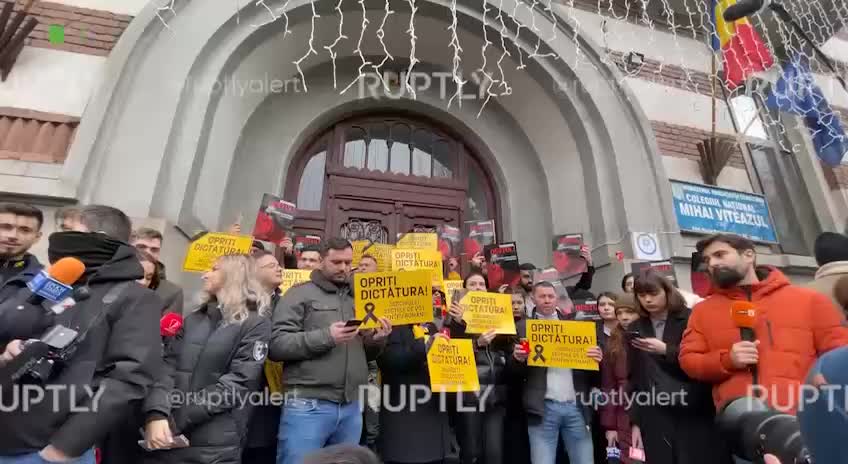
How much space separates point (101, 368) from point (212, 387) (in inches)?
26.0

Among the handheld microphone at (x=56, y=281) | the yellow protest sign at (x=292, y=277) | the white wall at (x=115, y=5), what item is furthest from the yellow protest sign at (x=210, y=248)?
the white wall at (x=115, y=5)

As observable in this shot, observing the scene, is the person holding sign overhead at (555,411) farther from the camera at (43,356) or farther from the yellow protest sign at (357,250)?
the camera at (43,356)

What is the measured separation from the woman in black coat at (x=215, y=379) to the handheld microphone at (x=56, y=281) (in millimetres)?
602

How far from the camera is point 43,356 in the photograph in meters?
1.64

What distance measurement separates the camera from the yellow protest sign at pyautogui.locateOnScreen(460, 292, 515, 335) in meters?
3.39

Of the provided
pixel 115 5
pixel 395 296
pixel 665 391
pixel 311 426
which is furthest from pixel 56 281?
pixel 115 5

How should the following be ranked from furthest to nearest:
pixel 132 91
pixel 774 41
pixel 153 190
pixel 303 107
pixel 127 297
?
pixel 774 41 → pixel 303 107 → pixel 132 91 → pixel 153 190 → pixel 127 297

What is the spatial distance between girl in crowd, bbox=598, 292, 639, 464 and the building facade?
1.90 m

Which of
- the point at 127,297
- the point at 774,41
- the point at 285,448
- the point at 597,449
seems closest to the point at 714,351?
the point at 597,449

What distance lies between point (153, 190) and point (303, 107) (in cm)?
243

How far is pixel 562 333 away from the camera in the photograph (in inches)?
133

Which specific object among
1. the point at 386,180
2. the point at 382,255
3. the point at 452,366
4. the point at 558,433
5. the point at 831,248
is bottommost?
the point at 558,433

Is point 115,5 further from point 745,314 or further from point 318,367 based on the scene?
point 745,314

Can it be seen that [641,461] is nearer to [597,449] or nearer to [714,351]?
[597,449]
